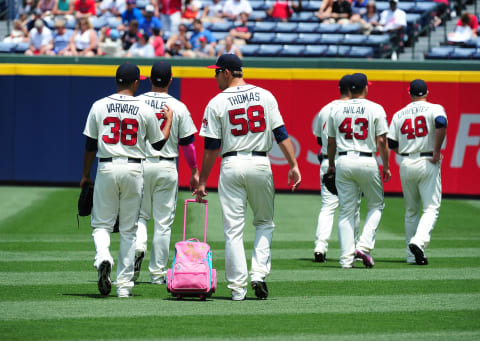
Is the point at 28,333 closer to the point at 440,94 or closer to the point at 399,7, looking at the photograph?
the point at 440,94

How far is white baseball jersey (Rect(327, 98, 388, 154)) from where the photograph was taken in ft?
31.6

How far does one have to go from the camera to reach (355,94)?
971 centimetres

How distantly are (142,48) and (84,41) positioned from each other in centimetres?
142

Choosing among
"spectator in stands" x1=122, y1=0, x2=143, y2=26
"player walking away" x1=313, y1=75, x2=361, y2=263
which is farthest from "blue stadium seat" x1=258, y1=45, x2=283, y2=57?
"player walking away" x1=313, y1=75, x2=361, y2=263

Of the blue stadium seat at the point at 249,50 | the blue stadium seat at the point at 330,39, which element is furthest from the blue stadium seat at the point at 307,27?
the blue stadium seat at the point at 249,50

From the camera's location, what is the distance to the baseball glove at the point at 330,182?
9969 millimetres

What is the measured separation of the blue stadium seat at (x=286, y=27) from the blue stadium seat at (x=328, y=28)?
60 cm

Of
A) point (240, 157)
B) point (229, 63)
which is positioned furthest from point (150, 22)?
point (240, 157)

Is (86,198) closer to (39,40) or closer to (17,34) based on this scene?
(39,40)

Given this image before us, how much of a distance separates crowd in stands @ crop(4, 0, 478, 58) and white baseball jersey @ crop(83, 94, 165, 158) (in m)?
11.5

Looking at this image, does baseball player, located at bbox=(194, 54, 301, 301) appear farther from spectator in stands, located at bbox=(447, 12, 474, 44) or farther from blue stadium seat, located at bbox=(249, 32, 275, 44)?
blue stadium seat, located at bbox=(249, 32, 275, 44)

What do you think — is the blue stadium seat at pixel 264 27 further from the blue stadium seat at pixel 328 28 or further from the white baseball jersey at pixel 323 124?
the white baseball jersey at pixel 323 124

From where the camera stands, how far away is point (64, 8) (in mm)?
Result: 21516

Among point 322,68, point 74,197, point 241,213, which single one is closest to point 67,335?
point 241,213
